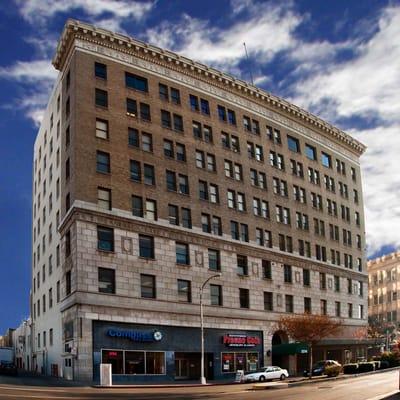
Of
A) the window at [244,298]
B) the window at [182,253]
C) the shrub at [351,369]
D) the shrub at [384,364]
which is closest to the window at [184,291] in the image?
the window at [182,253]

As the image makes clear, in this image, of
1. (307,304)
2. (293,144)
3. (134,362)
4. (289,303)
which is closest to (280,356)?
(289,303)

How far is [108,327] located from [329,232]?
42.8m

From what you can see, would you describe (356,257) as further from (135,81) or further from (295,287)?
(135,81)

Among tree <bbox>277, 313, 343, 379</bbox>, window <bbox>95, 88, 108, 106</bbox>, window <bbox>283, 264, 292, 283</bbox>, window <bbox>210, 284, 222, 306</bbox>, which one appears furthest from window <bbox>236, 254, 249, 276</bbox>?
window <bbox>95, 88, 108, 106</bbox>

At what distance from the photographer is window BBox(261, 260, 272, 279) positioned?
73.9 m

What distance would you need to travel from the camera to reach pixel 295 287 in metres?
78.0

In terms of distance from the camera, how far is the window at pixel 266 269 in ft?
242

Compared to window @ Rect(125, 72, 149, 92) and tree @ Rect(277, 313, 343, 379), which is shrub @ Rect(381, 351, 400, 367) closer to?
tree @ Rect(277, 313, 343, 379)

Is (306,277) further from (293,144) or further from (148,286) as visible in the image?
(148,286)

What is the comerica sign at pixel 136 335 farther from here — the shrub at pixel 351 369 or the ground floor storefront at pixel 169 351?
the shrub at pixel 351 369

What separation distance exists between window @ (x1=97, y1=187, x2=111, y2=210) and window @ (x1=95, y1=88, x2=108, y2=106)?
909cm

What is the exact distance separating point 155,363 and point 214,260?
14.2m

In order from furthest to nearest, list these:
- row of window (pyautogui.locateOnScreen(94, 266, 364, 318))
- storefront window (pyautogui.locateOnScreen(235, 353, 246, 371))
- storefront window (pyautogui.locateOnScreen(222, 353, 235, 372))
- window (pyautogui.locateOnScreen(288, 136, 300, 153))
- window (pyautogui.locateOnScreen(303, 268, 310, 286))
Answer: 1. window (pyautogui.locateOnScreen(288, 136, 300, 153))
2. window (pyautogui.locateOnScreen(303, 268, 310, 286))
3. storefront window (pyautogui.locateOnScreen(235, 353, 246, 371))
4. storefront window (pyautogui.locateOnScreen(222, 353, 235, 372))
5. row of window (pyautogui.locateOnScreen(94, 266, 364, 318))

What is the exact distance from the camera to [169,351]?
198 ft
